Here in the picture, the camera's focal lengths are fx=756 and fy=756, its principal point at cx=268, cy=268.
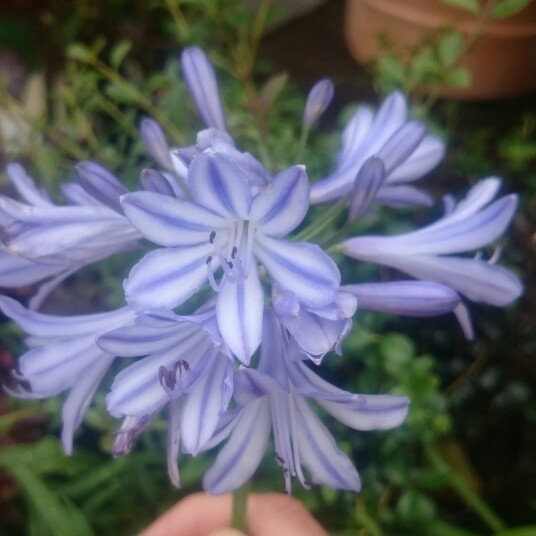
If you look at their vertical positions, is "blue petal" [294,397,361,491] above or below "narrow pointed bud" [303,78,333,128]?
below

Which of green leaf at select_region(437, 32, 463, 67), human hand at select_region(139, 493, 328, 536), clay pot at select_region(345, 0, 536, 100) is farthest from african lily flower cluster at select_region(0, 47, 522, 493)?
clay pot at select_region(345, 0, 536, 100)

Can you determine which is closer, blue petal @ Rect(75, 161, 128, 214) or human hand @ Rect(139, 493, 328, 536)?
blue petal @ Rect(75, 161, 128, 214)

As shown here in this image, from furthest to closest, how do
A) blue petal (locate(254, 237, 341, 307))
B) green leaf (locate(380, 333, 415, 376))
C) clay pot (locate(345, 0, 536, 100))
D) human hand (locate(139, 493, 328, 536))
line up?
clay pot (locate(345, 0, 536, 100)) → green leaf (locate(380, 333, 415, 376)) → human hand (locate(139, 493, 328, 536)) → blue petal (locate(254, 237, 341, 307))

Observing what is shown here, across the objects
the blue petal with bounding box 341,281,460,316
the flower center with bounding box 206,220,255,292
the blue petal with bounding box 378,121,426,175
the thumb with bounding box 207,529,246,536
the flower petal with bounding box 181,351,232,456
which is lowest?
the thumb with bounding box 207,529,246,536

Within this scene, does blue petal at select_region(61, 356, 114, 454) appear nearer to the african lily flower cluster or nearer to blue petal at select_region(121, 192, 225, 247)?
the african lily flower cluster

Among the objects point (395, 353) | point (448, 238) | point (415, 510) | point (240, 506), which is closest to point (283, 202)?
point (448, 238)

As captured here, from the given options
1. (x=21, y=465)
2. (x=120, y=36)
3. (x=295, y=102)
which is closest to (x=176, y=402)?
(x=21, y=465)

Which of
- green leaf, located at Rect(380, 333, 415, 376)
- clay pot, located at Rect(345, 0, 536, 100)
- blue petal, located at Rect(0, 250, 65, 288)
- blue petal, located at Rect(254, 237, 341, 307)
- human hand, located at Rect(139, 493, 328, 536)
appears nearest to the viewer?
blue petal, located at Rect(254, 237, 341, 307)
